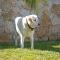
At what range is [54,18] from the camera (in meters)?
10.3

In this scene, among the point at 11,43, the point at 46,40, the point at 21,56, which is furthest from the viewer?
the point at 46,40

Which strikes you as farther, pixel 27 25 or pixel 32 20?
pixel 27 25

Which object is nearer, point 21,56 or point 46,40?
point 21,56

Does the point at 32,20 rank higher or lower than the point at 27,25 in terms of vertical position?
higher

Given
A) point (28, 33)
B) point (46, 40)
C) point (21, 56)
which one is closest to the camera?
point (21, 56)

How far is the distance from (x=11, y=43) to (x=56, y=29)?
6.25ft

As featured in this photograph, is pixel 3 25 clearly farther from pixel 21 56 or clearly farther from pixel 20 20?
pixel 21 56

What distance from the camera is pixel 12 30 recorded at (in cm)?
956

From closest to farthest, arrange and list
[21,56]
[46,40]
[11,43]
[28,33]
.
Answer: [21,56] → [28,33] → [11,43] → [46,40]

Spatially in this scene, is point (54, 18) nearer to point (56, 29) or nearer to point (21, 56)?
point (56, 29)

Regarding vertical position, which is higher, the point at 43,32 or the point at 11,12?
the point at 11,12

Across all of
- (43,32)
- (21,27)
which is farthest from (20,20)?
(43,32)

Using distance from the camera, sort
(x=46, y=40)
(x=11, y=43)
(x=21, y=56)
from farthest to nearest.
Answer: (x=46, y=40), (x=11, y=43), (x=21, y=56)

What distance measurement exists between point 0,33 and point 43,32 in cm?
157
